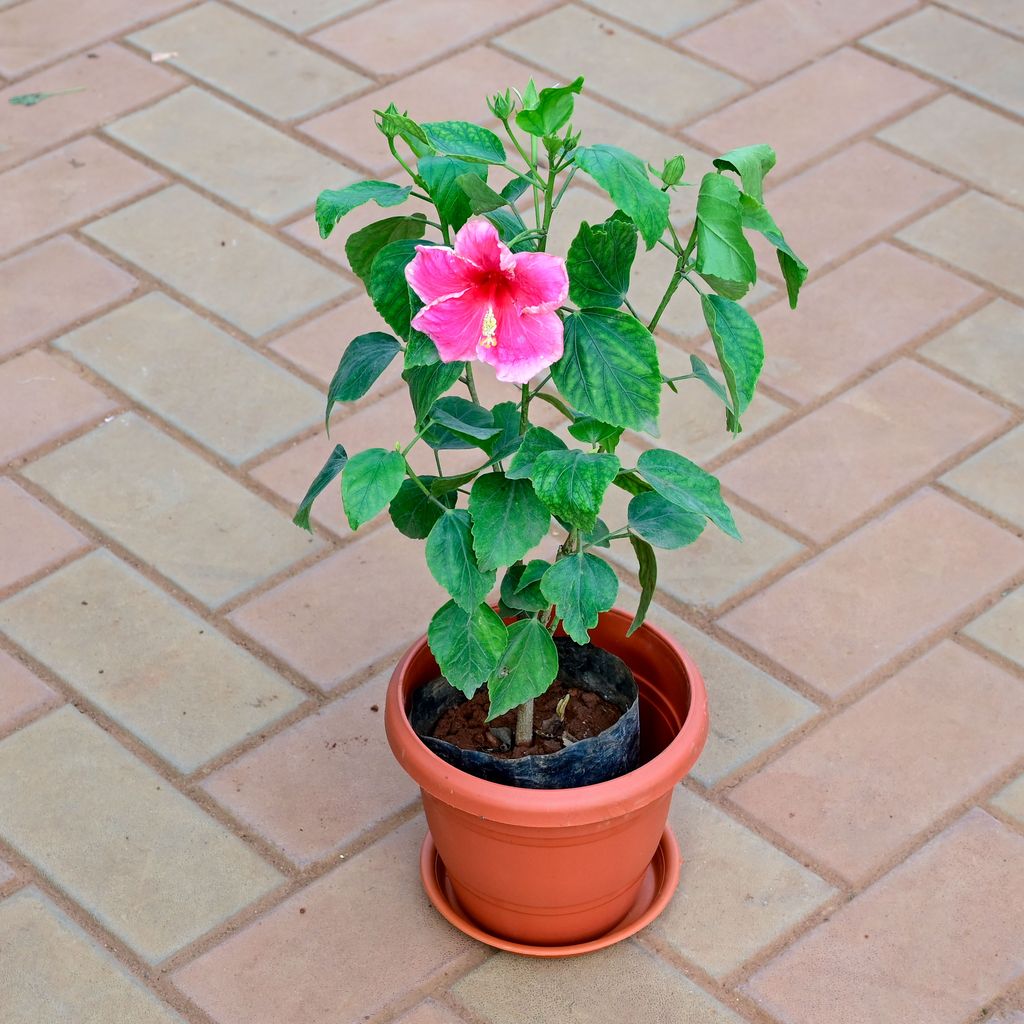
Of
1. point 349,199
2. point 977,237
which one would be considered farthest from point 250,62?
point 349,199

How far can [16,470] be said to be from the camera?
251 cm

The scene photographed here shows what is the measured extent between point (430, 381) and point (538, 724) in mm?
494

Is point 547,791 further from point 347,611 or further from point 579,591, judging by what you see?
point 347,611

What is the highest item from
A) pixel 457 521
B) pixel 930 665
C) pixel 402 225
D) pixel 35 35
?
pixel 402 225

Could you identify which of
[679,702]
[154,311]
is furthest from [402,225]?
[154,311]

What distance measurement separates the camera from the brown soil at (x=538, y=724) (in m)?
1.81

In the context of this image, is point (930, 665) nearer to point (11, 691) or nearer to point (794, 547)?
point (794, 547)

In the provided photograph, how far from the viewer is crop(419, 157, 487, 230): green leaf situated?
1.46 meters

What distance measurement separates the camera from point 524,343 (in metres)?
1.44

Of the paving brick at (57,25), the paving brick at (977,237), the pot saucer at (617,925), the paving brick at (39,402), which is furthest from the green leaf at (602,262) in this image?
the paving brick at (57,25)

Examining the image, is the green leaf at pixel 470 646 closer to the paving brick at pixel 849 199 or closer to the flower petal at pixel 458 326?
the flower petal at pixel 458 326

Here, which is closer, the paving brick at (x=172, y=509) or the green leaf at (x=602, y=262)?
the green leaf at (x=602, y=262)

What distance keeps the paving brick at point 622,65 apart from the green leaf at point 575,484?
1.85 meters

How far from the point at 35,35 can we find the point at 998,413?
6.92ft
